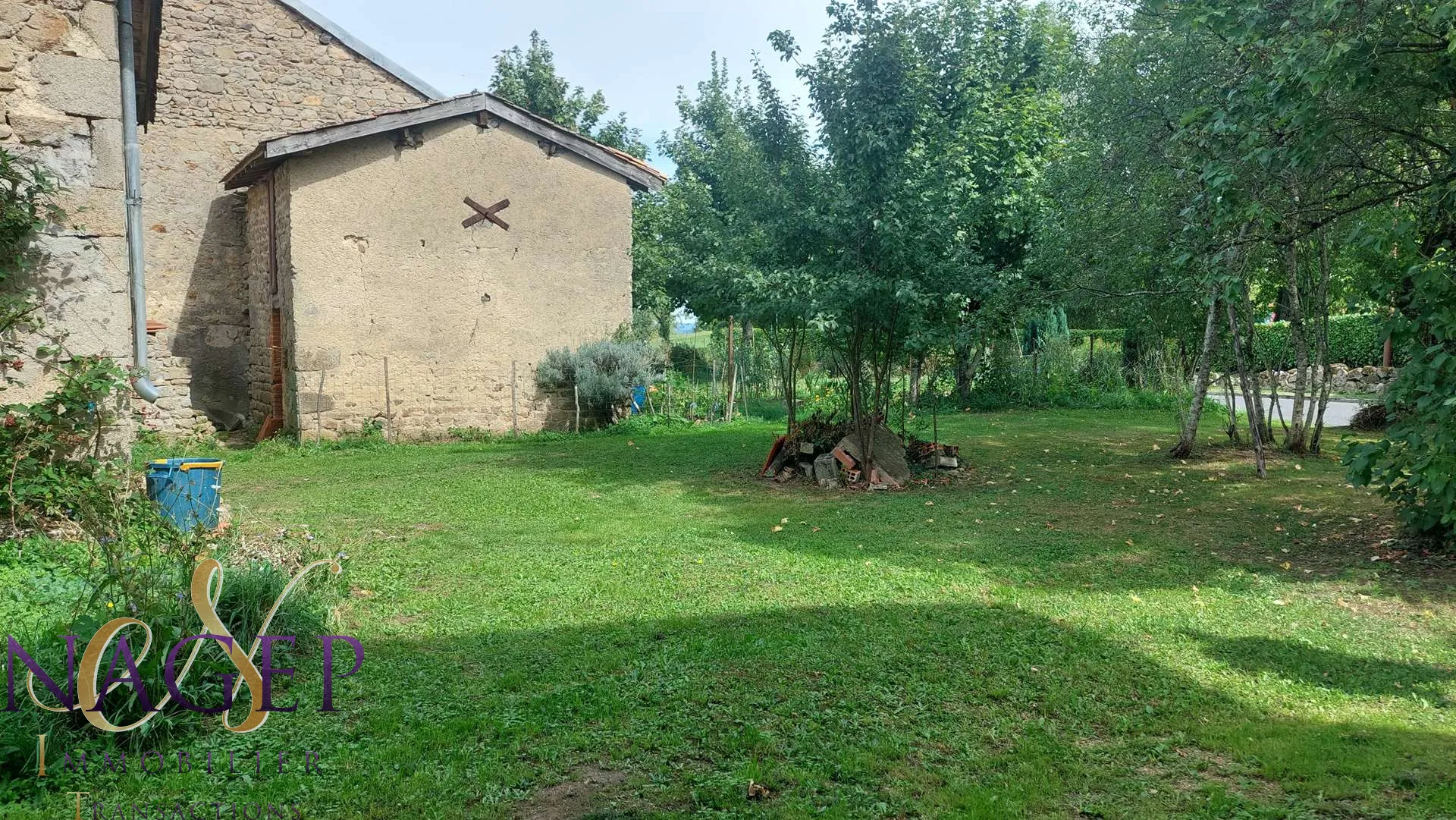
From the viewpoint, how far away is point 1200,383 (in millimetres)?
10227

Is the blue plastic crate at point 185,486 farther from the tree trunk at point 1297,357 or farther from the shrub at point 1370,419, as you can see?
the shrub at point 1370,419

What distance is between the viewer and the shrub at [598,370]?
44.8 ft

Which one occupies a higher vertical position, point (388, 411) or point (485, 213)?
point (485, 213)

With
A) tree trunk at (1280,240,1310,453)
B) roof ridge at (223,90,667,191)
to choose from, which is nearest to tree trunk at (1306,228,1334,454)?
tree trunk at (1280,240,1310,453)

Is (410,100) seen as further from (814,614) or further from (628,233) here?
(814,614)

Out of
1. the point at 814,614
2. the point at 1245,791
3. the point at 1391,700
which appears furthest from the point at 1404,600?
the point at 814,614

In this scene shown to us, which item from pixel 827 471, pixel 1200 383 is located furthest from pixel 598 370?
pixel 1200 383

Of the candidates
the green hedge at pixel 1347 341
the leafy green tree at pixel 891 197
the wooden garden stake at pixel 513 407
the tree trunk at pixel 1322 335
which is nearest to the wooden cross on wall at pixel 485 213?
the wooden garden stake at pixel 513 407

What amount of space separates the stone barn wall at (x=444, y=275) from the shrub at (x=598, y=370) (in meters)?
0.26

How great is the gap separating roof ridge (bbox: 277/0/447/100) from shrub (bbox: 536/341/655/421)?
4849 millimetres

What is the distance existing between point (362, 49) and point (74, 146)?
1002cm

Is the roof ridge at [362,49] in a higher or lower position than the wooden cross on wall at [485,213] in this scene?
higher

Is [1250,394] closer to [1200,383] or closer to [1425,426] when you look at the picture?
[1200,383]

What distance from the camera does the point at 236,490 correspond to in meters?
8.87
